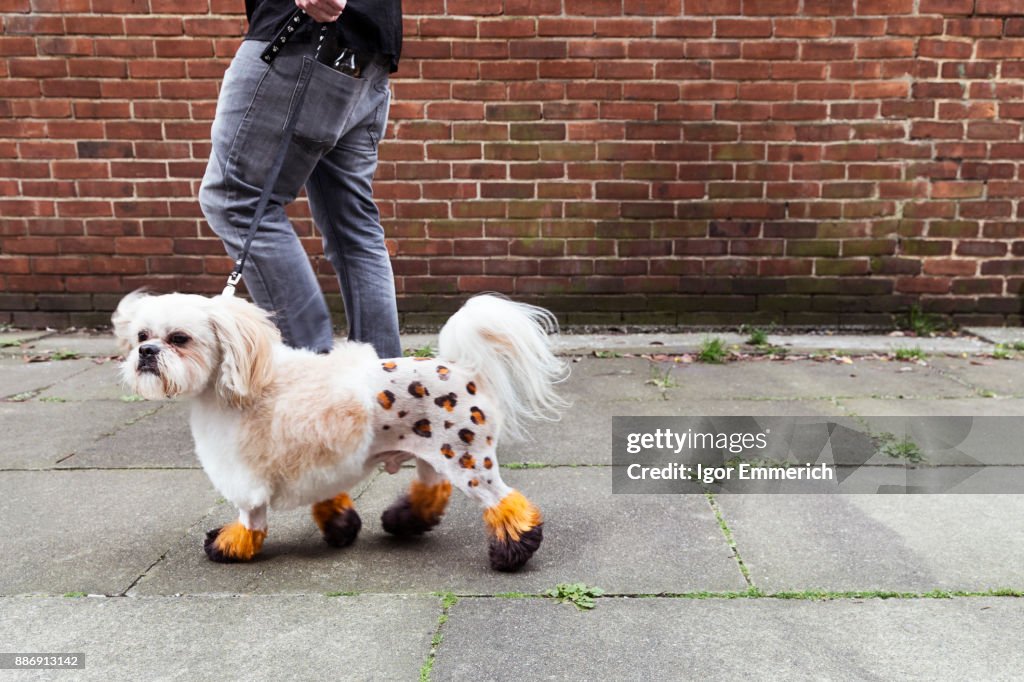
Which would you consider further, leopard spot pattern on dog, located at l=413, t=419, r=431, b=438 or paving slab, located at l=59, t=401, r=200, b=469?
paving slab, located at l=59, t=401, r=200, b=469

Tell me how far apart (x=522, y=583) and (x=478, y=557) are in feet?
0.65

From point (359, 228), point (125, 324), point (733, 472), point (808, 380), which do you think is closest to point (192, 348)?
point (125, 324)

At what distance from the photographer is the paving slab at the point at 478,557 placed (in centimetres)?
196

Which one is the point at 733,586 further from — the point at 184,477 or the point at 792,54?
the point at 792,54

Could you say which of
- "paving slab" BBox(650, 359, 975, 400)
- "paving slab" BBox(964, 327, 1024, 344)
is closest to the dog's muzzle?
"paving slab" BBox(650, 359, 975, 400)

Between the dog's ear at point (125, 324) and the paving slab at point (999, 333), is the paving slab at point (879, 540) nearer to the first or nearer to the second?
the dog's ear at point (125, 324)

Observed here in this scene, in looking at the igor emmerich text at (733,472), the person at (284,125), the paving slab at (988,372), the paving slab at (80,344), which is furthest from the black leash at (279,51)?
the paving slab at (988,372)

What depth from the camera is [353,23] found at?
91.2 inches

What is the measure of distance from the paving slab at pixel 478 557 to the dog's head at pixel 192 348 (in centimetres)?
50

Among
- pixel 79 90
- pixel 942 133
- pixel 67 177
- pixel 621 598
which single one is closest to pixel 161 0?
pixel 79 90

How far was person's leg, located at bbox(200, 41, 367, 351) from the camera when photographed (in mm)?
2281

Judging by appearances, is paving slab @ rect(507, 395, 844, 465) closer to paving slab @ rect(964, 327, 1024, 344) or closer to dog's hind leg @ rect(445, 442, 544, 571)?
dog's hind leg @ rect(445, 442, 544, 571)

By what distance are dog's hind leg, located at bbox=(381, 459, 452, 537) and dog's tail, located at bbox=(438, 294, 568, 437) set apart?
0.28 m

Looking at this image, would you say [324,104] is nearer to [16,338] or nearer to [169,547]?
[169,547]
